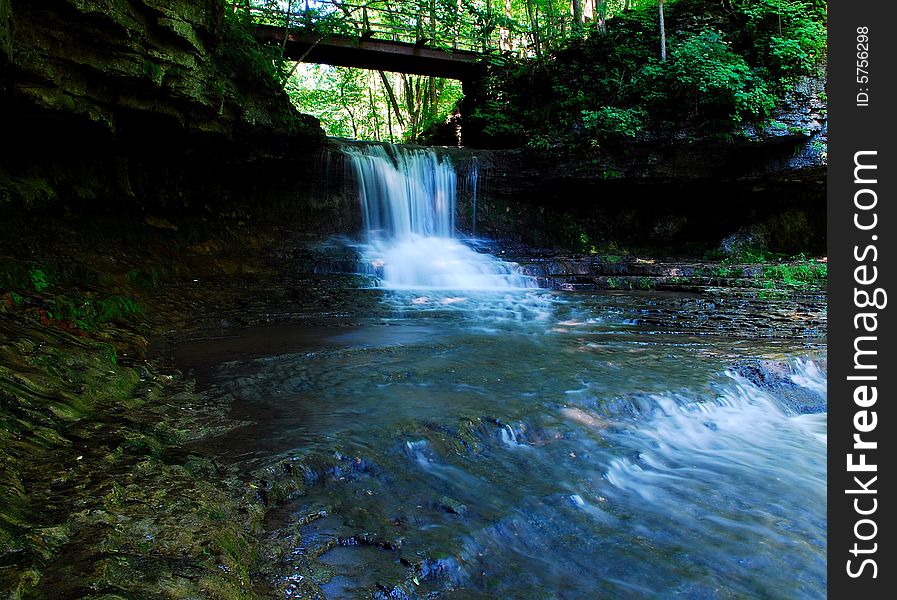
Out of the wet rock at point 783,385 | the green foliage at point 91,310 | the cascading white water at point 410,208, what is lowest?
the wet rock at point 783,385

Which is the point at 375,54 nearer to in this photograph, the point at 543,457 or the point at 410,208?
the point at 410,208

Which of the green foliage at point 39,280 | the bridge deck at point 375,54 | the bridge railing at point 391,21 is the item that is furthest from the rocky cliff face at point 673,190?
the green foliage at point 39,280

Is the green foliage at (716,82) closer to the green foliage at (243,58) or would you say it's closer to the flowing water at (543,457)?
the flowing water at (543,457)

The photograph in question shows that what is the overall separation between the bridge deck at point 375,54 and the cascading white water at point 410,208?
12.1ft

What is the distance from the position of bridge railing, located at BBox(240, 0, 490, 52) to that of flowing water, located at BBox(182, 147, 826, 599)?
10.7 metres

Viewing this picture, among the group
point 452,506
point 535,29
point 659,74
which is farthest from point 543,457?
point 535,29

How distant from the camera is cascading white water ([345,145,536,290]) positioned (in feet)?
40.0

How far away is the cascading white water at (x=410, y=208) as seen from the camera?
40.0ft

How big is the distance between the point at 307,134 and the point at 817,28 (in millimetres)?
12638

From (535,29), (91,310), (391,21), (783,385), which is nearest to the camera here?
(783,385)

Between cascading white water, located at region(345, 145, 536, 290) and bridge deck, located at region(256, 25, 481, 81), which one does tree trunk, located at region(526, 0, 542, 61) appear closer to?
bridge deck, located at region(256, 25, 481, 81)

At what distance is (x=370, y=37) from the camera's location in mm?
16359

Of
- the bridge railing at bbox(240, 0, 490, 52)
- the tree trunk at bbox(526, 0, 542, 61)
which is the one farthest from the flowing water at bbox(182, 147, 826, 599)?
the tree trunk at bbox(526, 0, 542, 61)

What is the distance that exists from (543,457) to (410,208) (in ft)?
37.4
